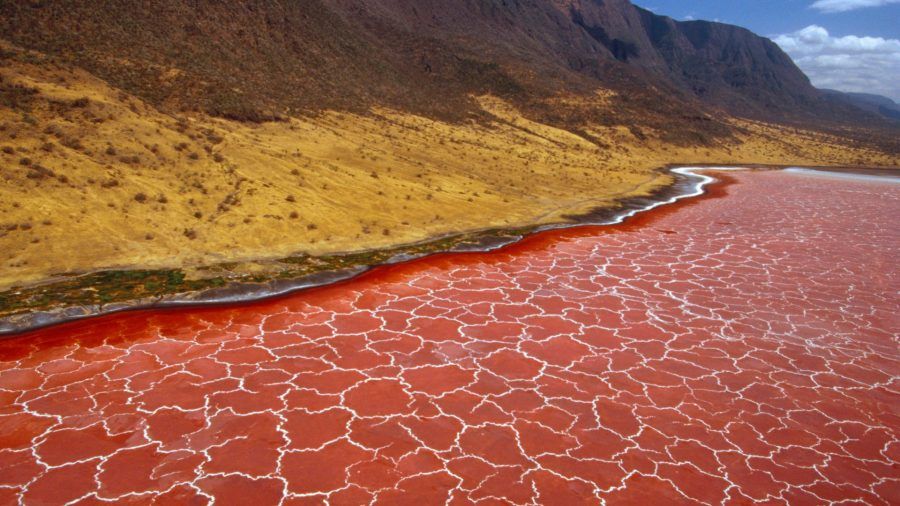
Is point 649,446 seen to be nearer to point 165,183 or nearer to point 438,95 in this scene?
point 165,183

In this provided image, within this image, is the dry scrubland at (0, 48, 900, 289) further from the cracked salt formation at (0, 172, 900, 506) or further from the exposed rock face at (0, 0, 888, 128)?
the cracked salt formation at (0, 172, 900, 506)

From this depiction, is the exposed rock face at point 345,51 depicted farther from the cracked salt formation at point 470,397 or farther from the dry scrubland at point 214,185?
the cracked salt formation at point 470,397

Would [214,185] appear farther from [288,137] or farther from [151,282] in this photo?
[288,137]

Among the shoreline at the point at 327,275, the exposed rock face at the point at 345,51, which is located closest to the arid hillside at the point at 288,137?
the exposed rock face at the point at 345,51

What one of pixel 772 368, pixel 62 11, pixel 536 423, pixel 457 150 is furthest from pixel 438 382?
pixel 62 11

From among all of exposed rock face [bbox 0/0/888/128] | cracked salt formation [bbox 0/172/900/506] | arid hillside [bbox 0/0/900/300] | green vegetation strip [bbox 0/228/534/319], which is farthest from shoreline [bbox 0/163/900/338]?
exposed rock face [bbox 0/0/888/128]

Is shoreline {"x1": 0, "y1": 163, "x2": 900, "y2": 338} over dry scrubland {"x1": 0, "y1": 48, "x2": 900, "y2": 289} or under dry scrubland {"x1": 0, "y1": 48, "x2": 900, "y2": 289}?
under
